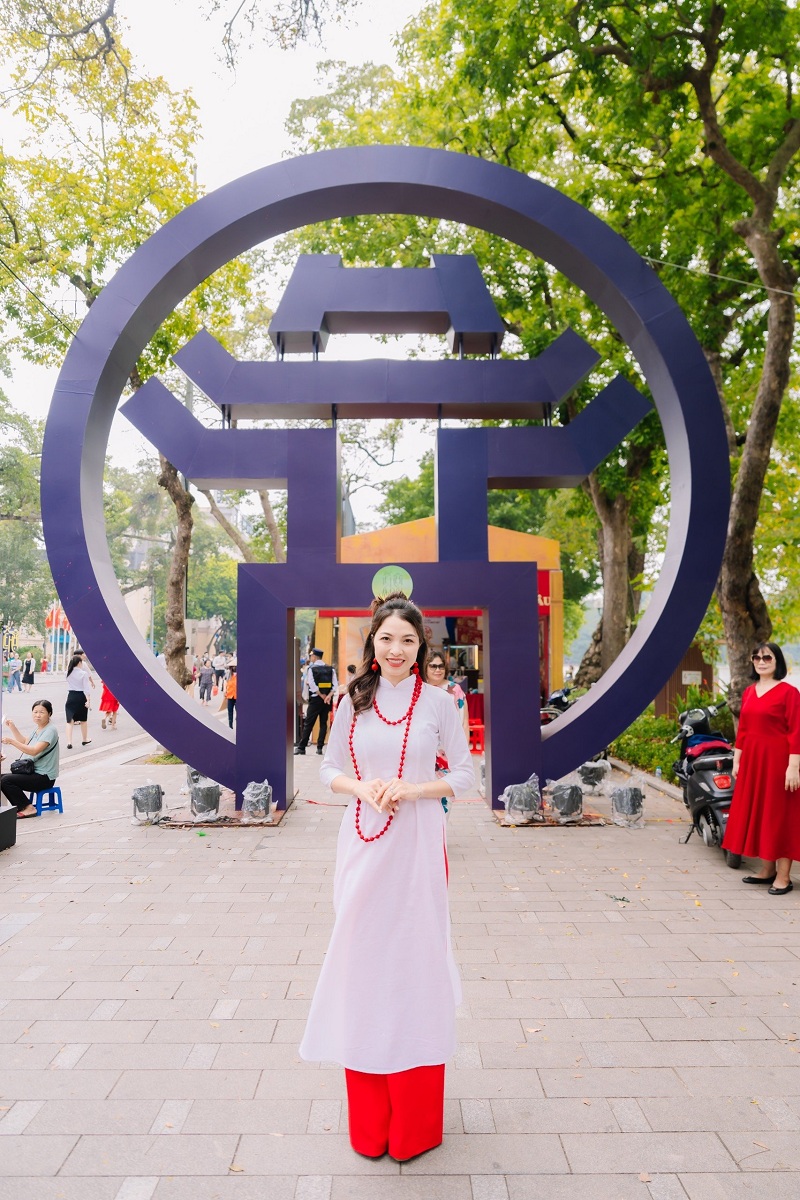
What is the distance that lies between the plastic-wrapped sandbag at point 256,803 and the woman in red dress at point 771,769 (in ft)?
14.3

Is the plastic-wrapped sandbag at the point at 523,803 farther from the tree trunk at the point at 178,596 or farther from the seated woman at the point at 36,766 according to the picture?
the tree trunk at the point at 178,596

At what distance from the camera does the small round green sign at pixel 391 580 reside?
327 inches

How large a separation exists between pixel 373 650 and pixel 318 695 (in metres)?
10.4

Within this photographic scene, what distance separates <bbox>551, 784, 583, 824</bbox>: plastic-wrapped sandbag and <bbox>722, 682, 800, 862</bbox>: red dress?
224 cm

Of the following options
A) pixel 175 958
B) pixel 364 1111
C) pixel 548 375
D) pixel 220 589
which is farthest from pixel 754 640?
pixel 220 589

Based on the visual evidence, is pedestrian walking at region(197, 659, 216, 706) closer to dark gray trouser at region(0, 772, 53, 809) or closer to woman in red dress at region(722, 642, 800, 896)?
dark gray trouser at region(0, 772, 53, 809)

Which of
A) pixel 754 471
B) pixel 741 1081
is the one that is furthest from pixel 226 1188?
pixel 754 471

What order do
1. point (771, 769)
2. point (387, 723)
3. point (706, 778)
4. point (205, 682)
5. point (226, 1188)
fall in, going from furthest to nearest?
point (205, 682) → point (706, 778) → point (771, 769) → point (387, 723) → point (226, 1188)

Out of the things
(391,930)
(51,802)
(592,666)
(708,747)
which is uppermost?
(592,666)

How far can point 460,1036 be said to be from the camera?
391 cm

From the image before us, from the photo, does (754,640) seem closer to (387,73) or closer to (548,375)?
(548,375)

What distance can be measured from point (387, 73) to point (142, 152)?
7159mm

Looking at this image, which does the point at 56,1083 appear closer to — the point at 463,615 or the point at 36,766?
the point at 36,766

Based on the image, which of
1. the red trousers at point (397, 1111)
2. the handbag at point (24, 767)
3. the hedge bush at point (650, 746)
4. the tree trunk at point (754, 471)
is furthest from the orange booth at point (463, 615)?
the red trousers at point (397, 1111)
